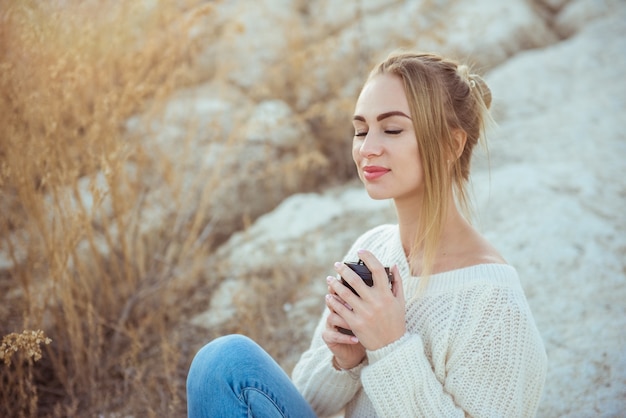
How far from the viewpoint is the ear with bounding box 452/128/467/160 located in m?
1.56

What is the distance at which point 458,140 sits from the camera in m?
1.58

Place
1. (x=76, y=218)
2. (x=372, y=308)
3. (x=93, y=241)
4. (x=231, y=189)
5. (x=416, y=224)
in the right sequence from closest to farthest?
(x=372, y=308) → (x=416, y=224) → (x=76, y=218) → (x=93, y=241) → (x=231, y=189)

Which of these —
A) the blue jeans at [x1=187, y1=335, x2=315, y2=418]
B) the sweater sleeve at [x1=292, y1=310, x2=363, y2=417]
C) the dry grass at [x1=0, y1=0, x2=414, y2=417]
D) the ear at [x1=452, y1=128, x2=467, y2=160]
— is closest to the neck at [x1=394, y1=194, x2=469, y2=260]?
the ear at [x1=452, y1=128, x2=467, y2=160]

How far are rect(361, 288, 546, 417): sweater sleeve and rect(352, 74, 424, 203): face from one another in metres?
0.41

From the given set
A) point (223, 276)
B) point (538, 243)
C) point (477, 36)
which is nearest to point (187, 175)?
point (223, 276)

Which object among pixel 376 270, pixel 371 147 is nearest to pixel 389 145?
pixel 371 147

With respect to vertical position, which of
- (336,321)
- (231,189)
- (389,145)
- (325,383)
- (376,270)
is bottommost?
(325,383)

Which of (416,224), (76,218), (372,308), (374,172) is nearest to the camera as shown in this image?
(372,308)

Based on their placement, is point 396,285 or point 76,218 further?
point 76,218

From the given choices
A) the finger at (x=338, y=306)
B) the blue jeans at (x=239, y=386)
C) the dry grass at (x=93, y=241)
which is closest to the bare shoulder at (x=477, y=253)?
the finger at (x=338, y=306)

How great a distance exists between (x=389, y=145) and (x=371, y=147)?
2.0 inches

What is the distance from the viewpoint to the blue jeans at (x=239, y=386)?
1.46 metres

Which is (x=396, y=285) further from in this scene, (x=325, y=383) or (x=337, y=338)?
(x=325, y=383)

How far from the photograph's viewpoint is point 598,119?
4012 mm
